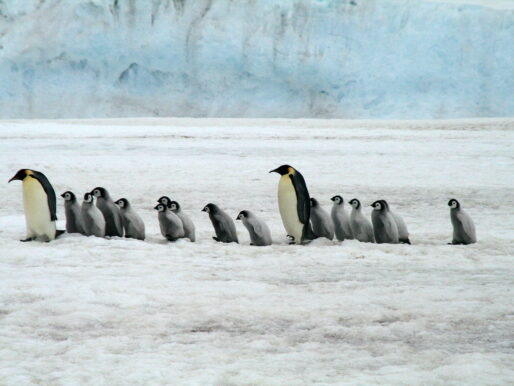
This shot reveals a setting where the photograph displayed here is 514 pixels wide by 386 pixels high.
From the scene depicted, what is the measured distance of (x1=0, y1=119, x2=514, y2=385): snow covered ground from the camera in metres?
2.45

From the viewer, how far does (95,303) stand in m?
3.25

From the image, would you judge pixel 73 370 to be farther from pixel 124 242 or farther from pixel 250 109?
pixel 250 109

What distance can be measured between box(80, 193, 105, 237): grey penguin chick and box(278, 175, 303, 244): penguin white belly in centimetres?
146

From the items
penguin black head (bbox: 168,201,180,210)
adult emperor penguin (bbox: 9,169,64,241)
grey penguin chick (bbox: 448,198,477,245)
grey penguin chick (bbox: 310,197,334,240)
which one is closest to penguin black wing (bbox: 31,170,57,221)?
adult emperor penguin (bbox: 9,169,64,241)

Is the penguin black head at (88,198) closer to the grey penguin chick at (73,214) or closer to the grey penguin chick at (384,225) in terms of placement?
the grey penguin chick at (73,214)

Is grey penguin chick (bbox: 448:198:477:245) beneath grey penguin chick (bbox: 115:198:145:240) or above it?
beneath

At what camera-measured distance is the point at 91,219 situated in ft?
16.6

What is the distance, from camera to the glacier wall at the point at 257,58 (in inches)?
959

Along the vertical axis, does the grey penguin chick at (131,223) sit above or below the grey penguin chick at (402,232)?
above

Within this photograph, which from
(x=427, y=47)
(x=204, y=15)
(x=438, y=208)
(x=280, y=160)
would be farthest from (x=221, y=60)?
(x=438, y=208)

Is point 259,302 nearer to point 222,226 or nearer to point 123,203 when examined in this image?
point 222,226

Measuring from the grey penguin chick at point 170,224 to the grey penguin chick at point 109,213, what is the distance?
14.2 inches

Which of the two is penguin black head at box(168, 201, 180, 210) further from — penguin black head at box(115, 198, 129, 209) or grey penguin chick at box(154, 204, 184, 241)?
penguin black head at box(115, 198, 129, 209)

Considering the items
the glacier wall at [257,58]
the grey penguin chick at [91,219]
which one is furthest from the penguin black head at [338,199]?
the glacier wall at [257,58]
